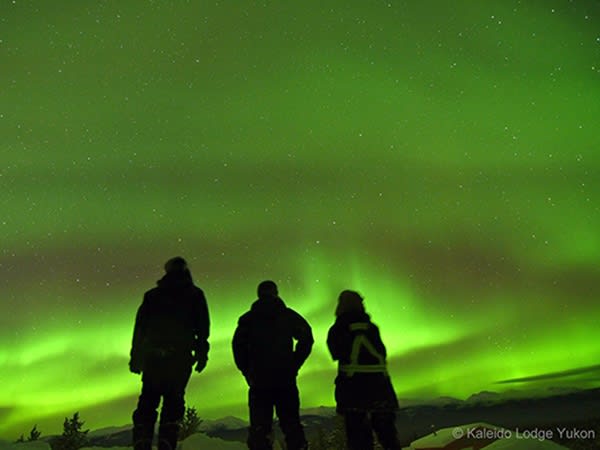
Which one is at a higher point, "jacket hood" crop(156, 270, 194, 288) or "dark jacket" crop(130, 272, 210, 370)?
"jacket hood" crop(156, 270, 194, 288)

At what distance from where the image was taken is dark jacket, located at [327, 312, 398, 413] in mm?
6309

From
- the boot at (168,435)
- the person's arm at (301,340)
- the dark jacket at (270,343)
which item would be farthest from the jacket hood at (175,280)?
the boot at (168,435)

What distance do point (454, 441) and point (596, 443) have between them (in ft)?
8.78

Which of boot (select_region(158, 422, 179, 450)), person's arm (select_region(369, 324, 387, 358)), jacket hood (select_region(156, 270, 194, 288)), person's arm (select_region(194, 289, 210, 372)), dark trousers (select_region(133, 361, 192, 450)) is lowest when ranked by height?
boot (select_region(158, 422, 179, 450))

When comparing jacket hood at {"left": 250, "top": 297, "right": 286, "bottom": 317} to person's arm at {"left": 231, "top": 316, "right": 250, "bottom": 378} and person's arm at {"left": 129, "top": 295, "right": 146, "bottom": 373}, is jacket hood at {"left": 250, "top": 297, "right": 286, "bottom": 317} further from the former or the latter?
person's arm at {"left": 129, "top": 295, "right": 146, "bottom": 373}

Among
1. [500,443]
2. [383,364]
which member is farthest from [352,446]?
[500,443]

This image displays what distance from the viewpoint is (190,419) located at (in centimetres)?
3347

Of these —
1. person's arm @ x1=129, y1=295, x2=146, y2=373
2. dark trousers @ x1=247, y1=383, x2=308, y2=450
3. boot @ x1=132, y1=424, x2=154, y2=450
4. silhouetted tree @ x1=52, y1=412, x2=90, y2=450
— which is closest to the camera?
boot @ x1=132, y1=424, x2=154, y2=450

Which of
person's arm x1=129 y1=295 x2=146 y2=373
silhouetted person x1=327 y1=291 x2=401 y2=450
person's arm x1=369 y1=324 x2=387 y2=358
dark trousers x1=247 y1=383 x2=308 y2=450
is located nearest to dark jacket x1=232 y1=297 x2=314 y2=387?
dark trousers x1=247 y1=383 x2=308 y2=450

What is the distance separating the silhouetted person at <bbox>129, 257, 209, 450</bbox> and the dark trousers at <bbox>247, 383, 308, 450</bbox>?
0.83 m

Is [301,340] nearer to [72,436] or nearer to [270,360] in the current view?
[270,360]

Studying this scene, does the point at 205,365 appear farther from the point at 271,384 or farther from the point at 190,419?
the point at 190,419

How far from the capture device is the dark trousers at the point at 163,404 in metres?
5.91

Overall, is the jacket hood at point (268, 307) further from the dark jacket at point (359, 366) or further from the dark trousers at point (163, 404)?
the dark trousers at point (163, 404)
